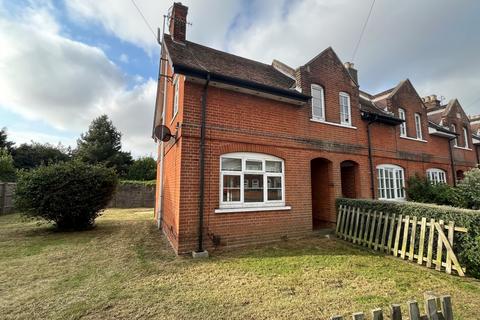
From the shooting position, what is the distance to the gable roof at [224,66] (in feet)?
24.3

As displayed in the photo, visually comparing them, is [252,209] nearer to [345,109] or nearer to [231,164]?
[231,164]

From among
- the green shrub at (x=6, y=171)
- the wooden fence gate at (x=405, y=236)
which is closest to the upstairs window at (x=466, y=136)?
the wooden fence gate at (x=405, y=236)

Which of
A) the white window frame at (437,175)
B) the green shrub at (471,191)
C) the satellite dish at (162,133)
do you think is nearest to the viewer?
the satellite dish at (162,133)

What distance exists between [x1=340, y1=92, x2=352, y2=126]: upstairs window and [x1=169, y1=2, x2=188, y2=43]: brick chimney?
7.81m

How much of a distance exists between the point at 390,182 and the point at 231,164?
373 inches

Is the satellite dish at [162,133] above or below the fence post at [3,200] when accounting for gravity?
above

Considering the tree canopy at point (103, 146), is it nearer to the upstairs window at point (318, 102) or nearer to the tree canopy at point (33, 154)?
the tree canopy at point (33, 154)

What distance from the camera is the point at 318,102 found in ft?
33.5

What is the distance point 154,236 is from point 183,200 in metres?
3.54

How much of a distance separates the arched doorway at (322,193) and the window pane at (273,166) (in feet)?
8.66

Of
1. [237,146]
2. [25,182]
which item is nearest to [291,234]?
[237,146]

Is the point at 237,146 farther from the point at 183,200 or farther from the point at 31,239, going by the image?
the point at 31,239

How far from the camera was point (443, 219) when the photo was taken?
5625 mm

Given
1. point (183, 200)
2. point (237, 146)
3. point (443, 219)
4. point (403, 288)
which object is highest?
point (237, 146)
